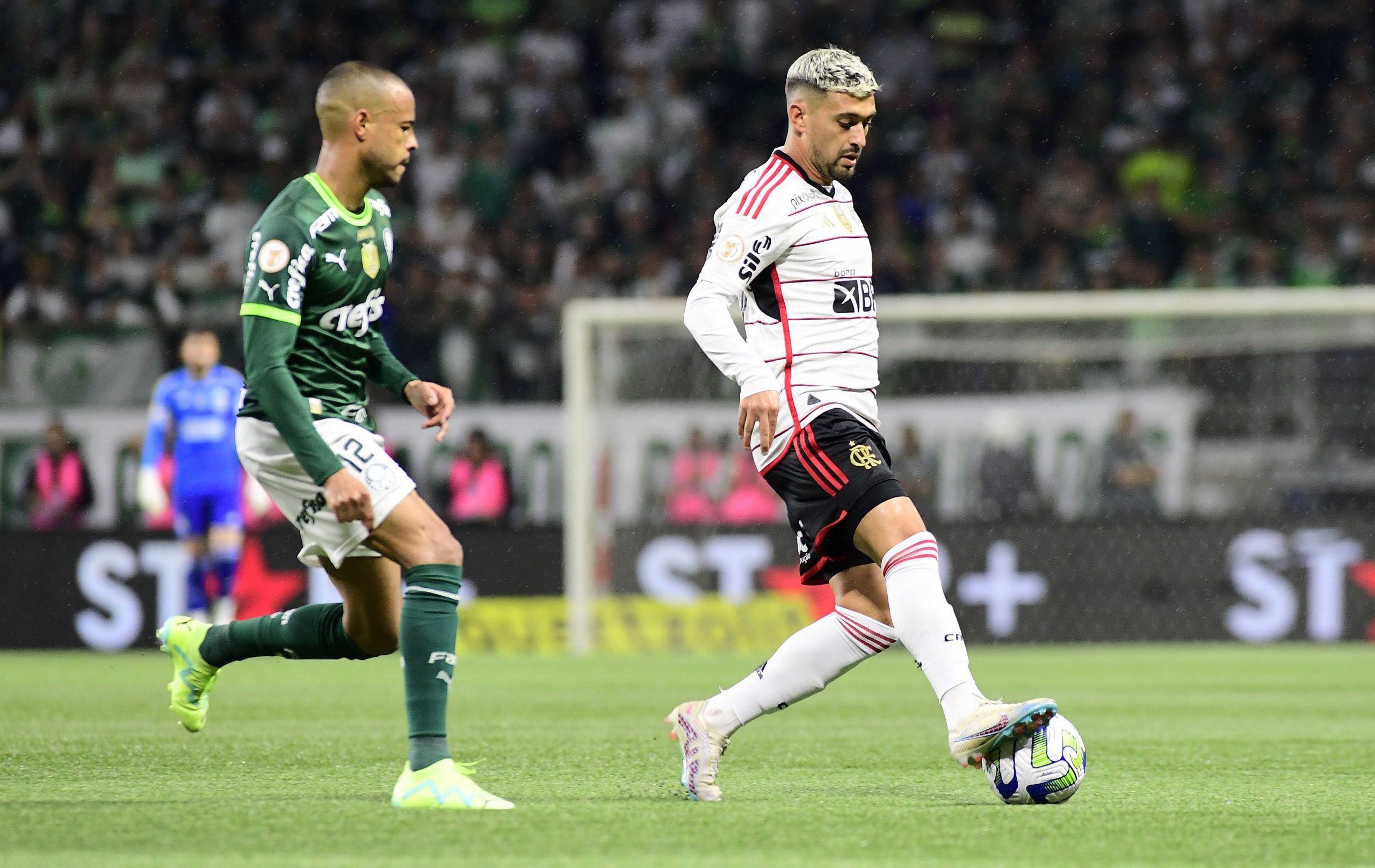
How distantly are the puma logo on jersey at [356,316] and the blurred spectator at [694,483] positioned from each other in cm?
865

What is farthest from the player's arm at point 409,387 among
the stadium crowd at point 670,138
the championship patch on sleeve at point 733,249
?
the stadium crowd at point 670,138

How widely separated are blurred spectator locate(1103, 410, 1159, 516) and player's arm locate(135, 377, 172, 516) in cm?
661

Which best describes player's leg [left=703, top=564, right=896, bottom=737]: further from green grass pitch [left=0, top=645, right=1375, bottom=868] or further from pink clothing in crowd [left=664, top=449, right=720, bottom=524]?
pink clothing in crowd [left=664, top=449, right=720, bottom=524]

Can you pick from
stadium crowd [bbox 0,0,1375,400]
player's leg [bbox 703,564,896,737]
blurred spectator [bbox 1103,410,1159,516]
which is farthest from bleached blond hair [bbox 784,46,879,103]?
stadium crowd [bbox 0,0,1375,400]

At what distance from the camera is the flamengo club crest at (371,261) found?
4562 mm

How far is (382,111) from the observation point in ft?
14.9

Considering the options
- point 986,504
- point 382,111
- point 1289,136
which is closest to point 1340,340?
point 986,504

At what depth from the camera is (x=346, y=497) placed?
4.21 meters

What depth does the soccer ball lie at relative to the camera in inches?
178

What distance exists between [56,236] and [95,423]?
12.1 ft

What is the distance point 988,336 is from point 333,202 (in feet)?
33.0

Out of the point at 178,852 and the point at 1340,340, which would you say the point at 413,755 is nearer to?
the point at 178,852

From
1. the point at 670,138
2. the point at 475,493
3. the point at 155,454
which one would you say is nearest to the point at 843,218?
the point at 155,454

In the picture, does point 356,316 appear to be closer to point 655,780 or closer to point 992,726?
point 655,780
